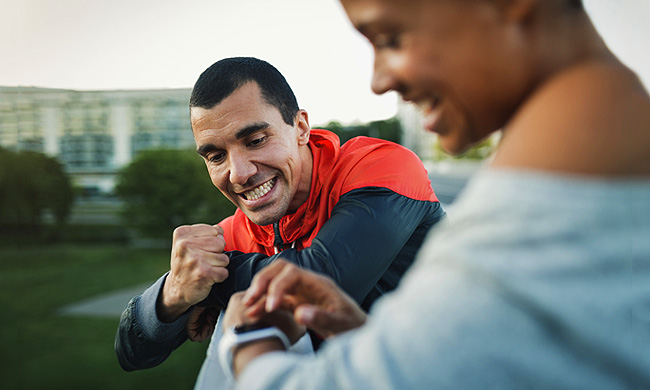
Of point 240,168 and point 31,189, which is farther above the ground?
point 240,168

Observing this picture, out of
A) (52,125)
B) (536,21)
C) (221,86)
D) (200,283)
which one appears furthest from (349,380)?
(52,125)

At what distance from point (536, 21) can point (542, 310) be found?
1.25 feet

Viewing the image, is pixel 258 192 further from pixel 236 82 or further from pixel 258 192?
pixel 236 82

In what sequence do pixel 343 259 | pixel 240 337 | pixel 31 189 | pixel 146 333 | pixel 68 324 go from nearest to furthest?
pixel 240 337 < pixel 343 259 < pixel 146 333 < pixel 68 324 < pixel 31 189

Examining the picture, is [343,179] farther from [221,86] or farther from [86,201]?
[86,201]

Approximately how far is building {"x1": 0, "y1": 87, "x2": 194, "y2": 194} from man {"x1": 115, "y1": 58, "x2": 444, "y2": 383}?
399 inches

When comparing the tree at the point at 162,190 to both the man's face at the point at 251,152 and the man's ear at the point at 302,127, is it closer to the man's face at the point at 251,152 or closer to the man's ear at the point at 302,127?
the man's ear at the point at 302,127

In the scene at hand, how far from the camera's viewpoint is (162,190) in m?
11.7

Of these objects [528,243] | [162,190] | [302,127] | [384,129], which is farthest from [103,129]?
[384,129]

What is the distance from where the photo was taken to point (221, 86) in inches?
62.0

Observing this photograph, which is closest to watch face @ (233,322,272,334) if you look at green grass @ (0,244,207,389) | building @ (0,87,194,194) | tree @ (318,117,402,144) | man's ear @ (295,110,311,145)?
man's ear @ (295,110,311,145)

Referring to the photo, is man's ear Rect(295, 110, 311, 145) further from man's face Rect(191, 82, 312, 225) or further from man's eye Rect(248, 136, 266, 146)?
man's eye Rect(248, 136, 266, 146)

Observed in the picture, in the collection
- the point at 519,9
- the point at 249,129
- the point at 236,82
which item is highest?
the point at 519,9

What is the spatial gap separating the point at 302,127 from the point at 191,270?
2.49 ft
